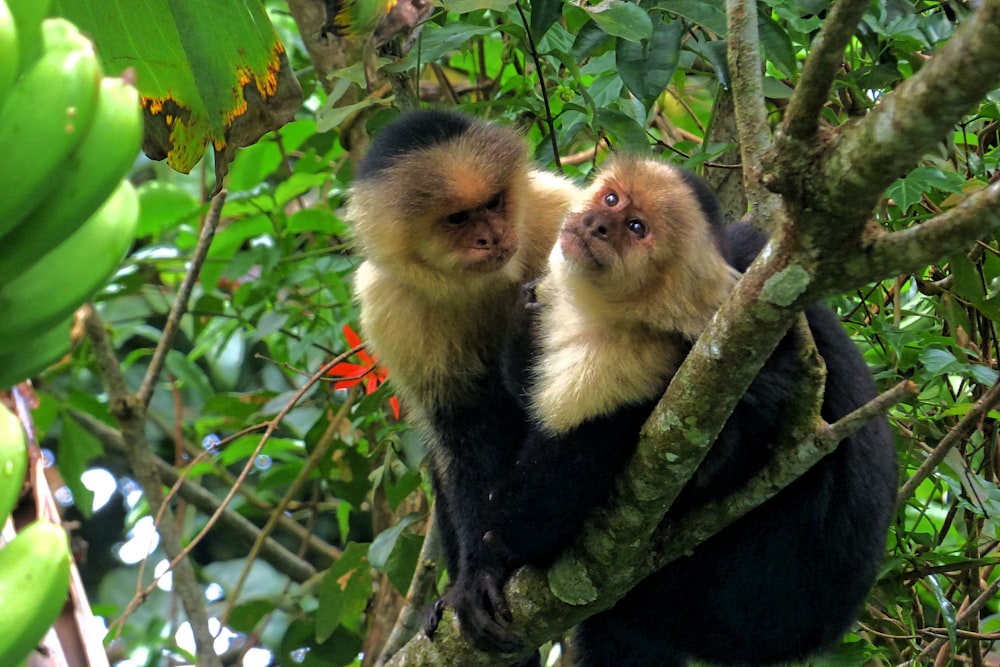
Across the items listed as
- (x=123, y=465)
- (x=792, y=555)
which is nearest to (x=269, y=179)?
(x=123, y=465)

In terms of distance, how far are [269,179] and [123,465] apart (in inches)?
62.9

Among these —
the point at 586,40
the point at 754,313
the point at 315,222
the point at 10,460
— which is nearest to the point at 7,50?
the point at 10,460

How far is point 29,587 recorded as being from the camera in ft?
3.72

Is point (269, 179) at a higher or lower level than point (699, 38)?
lower

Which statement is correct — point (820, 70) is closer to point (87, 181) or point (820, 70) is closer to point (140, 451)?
point (87, 181)

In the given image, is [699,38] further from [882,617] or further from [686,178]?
[882,617]

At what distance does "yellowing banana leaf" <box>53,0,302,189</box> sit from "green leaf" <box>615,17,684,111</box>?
0.80 m

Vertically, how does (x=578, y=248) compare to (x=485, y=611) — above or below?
above

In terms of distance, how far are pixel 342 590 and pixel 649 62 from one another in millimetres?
1749

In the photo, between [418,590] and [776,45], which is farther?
[418,590]

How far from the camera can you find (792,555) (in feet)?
7.41

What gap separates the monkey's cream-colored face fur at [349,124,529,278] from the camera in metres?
2.64

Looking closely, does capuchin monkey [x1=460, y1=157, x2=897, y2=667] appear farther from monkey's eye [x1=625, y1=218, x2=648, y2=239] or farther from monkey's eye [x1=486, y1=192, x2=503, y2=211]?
monkey's eye [x1=486, y1=192, x2=503, y2=211]

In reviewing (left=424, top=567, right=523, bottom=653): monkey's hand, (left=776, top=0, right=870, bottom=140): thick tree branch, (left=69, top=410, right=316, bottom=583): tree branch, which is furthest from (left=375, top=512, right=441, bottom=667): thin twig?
(left=776, top=0, right=870, bottom=140): thick tree branch
